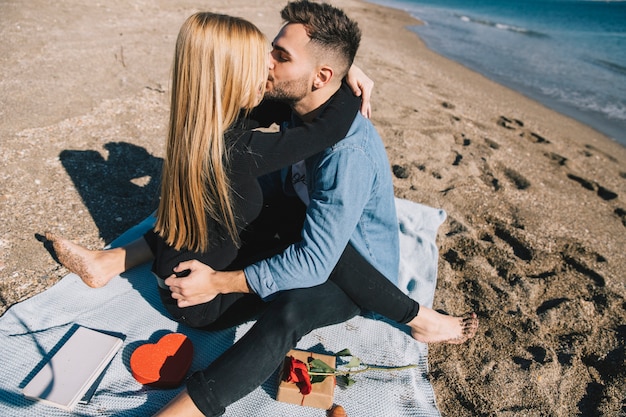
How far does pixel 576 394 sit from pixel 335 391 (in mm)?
1463

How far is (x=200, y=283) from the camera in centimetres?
208

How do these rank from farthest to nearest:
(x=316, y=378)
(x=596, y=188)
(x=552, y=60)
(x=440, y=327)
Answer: (x=552, y=60) → (x=596, y=188) → (x=440, y=327) → (x=316, y=378)

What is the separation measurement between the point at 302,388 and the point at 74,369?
3.95 ft

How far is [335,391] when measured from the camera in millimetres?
2279

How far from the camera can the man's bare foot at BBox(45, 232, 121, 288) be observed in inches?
105

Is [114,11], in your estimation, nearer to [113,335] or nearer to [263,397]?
[113,335]

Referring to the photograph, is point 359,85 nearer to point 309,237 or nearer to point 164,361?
point 309,237

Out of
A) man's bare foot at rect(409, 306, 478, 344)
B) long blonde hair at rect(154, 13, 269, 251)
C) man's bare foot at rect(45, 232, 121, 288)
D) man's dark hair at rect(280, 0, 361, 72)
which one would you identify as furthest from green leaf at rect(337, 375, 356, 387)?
man's dark hair at rect(280, 0, 361, 72)

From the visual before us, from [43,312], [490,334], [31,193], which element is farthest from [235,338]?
[31,193]

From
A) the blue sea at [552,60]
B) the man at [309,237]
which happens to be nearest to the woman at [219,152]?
the man at [309,237]

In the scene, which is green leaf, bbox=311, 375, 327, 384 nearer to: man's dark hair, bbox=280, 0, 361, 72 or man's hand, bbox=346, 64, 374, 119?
man's hand, bbox=346, 64, 374, 119

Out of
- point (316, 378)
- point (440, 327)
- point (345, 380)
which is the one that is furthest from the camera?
point (440, 327)

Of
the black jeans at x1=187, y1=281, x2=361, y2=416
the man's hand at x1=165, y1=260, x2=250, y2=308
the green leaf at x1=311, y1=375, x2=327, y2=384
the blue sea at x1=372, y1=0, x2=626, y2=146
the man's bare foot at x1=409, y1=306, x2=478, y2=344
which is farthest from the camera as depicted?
the blue sea at x1=372, y1=0, x2=626, y2=146

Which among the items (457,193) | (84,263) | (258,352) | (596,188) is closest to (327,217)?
(258,352)
